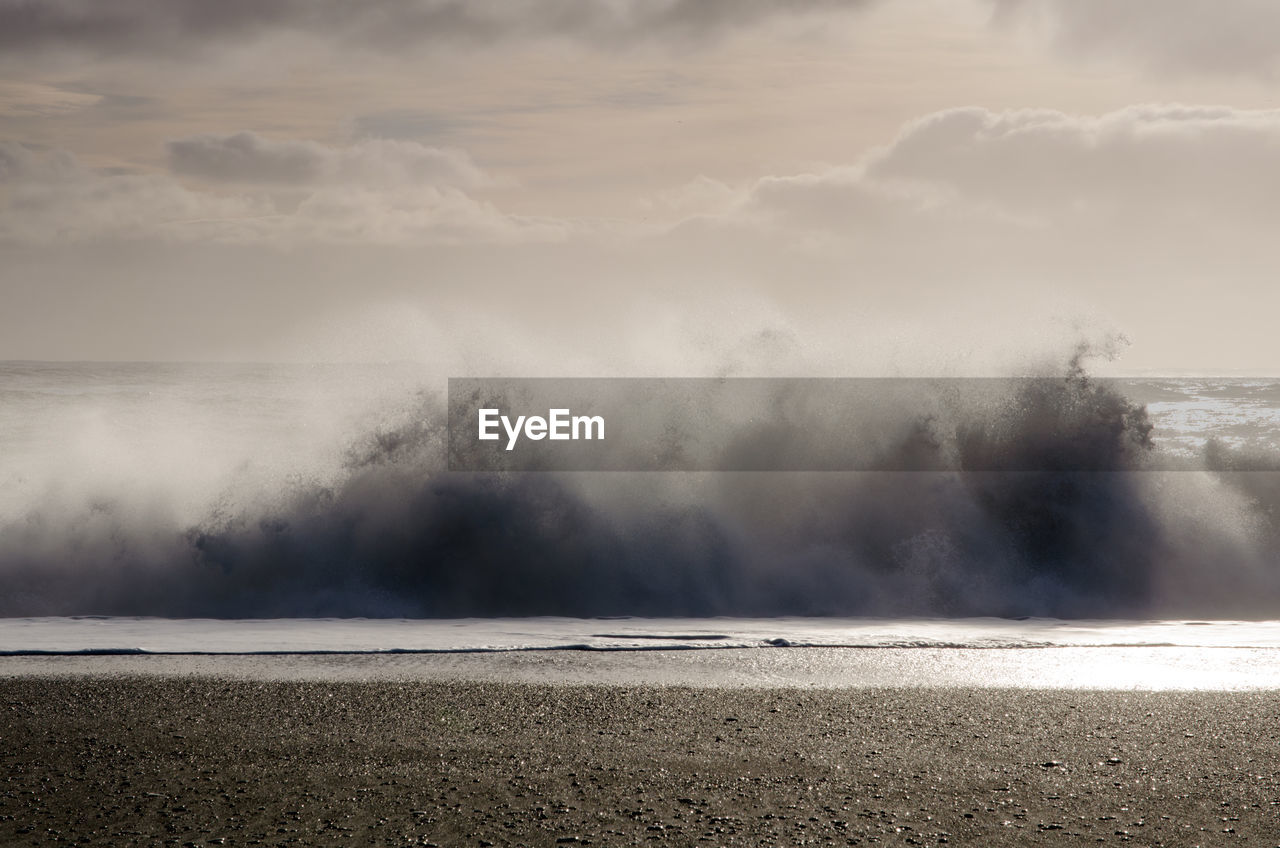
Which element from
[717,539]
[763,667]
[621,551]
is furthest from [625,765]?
[717,539]

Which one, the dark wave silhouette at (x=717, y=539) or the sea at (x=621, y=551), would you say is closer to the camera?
the sea at (x=621, y=551)

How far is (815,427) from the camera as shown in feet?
40.8

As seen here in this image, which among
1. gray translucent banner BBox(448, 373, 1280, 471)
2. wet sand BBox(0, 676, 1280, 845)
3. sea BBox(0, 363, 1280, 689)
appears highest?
gray translucent banner BBox(448, 373, 1280, 471)

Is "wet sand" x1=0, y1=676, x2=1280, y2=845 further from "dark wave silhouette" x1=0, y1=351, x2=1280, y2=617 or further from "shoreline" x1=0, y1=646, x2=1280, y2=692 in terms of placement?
"dark wave silhouette" x1=0, y1=351, x2=1280, y2=617

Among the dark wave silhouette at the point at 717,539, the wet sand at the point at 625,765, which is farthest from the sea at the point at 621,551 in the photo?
the wet sand at the point at 625,765

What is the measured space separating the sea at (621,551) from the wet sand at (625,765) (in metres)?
1.32

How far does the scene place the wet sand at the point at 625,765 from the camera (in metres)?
4.13

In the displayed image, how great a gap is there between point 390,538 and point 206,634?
101 inches

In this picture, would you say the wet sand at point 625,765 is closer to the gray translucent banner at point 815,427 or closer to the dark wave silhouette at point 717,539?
the dark wave silhouette at point 717,539

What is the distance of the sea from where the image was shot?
8320mm

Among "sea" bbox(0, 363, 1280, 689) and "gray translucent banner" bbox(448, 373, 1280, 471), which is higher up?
"gray translucent banner" bbox(448, 373, 1280, 471)

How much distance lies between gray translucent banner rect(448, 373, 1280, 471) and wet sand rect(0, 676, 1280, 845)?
223 inches

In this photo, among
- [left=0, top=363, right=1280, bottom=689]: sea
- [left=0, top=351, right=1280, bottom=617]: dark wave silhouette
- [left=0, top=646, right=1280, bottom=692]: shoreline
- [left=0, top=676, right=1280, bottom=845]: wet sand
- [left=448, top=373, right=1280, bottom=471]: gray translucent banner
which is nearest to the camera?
A: [left=0, top=676, right=1280, bottom=845]: wet sand

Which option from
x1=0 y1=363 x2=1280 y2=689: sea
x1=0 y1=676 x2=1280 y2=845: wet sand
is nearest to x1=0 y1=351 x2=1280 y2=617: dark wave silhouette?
x1=0 y1=363 x2=1280 y2=689: sea
